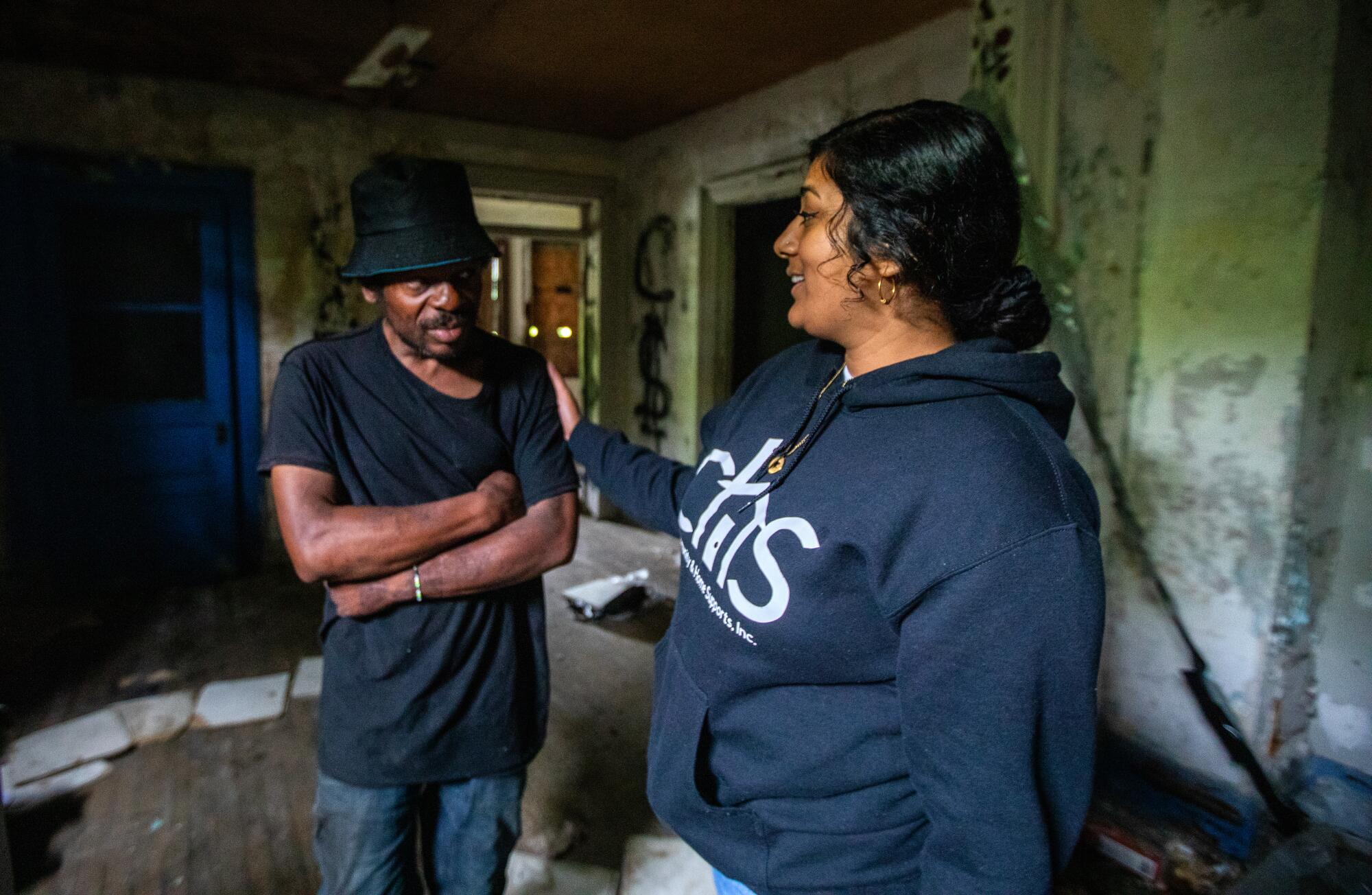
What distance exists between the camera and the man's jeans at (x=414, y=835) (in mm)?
1492

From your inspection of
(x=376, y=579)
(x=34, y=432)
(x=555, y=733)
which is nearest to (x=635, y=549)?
(x=555, y=733)

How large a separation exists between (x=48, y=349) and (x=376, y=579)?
434 cm

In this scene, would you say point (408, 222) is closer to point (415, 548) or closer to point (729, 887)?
point (415, 548)

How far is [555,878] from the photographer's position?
2291mm

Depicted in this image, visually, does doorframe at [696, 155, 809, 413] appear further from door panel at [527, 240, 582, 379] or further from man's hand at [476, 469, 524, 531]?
door panel at [527, 240, 582, 379]

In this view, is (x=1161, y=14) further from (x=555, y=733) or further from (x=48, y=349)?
(x=48, y=349)

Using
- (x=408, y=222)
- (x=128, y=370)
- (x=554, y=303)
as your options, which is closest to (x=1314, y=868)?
(x=408, y=222)

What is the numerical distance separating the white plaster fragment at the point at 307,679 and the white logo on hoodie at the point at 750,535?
2.78 metres

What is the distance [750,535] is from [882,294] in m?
0.39

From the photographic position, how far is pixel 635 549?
559 cm

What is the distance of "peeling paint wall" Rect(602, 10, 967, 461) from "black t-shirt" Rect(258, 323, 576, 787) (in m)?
2.98

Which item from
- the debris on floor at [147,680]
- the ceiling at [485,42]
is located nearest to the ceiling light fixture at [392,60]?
the ceiling at [485,42]

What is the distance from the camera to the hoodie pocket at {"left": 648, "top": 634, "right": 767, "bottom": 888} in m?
1.11

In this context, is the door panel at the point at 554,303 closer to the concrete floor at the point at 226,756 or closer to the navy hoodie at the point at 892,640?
the concrete floor at the point at 226,756
